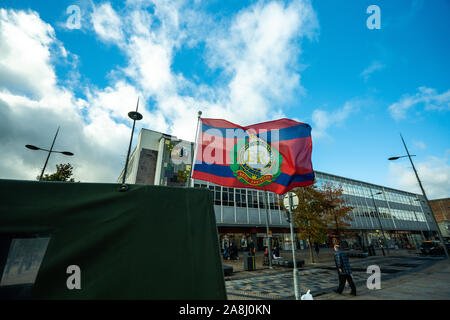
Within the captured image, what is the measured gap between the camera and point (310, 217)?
18.7 m

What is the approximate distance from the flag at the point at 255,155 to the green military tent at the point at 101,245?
555 centimetres

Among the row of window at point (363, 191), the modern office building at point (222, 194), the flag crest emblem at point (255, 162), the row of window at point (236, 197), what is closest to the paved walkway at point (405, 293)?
the flag crest emblem at point (255, 162)

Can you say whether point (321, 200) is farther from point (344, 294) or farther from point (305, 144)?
point (305, 144)

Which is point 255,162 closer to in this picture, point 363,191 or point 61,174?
point 61,174

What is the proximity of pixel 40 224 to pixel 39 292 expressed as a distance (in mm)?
526

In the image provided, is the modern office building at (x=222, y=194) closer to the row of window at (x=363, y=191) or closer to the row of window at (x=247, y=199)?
the row of window at (x=247, y=199)

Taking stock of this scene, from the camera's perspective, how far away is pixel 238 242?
31516 mm

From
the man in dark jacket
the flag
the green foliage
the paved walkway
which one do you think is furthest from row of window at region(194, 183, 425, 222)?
the flag

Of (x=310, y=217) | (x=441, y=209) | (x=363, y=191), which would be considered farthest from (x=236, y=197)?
(x=441, y=209)

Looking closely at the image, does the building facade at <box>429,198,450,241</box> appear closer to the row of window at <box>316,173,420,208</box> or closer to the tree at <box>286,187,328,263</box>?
the row of window at <box>316,173,420,208</box>

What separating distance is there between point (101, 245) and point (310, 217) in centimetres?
2005

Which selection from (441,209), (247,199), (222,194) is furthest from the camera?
(441,209)

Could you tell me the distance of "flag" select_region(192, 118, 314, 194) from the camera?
739 cm
